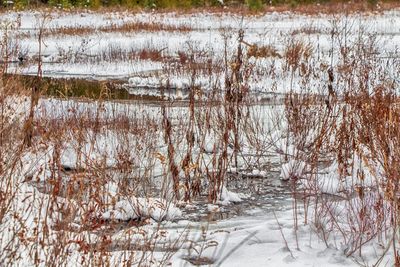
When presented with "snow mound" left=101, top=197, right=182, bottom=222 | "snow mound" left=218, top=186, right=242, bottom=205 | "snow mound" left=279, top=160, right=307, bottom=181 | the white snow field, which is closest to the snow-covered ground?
the white snow field

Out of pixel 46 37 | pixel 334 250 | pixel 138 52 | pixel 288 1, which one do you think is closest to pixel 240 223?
pixel 334 250

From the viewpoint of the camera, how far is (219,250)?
4.20 meters

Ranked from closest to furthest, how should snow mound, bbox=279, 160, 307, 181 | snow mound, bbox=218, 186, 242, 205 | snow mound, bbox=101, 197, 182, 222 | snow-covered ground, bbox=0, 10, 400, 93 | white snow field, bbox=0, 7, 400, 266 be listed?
white snow field, bbox=0, 7, 400, 266
snow mound, bbox=101, 197, 182, 222
snow mound, bbox=218, 186, 242, 205
snow mound, bbox=279, 160, 307, 181
snow-covered ground, bbox=0, 10, 400, 93

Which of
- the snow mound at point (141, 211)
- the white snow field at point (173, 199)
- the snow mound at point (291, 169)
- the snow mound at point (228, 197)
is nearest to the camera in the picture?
the white snow field at point (173, 199)

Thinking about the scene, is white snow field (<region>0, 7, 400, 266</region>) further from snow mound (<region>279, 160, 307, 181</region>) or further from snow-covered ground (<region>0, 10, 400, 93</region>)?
snow-covered ground (<region>0, 10, 400, 93</region>)

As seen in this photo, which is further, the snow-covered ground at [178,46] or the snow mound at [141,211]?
the snow-covered ground at [178,46]

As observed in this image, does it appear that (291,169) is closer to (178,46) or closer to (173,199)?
(173,199)

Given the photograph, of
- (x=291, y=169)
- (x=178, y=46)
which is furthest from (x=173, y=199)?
(x=178, y=46)

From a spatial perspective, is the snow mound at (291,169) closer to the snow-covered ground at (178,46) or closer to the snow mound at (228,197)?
the snow mound at (228,197)

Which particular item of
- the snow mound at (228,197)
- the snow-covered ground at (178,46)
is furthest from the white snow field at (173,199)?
the snow-covered ground at (178,46)

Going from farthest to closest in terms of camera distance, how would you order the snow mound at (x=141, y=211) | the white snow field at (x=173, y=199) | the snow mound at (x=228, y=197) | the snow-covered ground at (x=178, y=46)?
the snow-covered ground at (x=178, y=46) < the snow mound at (x=228, y=197) < the snow mound at (x=141, y=211) < the white snow field at (x=173, y=199)

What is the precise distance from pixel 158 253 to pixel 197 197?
55.2 inches

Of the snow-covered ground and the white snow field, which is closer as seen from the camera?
the white snow field

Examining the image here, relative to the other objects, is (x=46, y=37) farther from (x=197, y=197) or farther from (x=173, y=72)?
(x=197, y=197)
